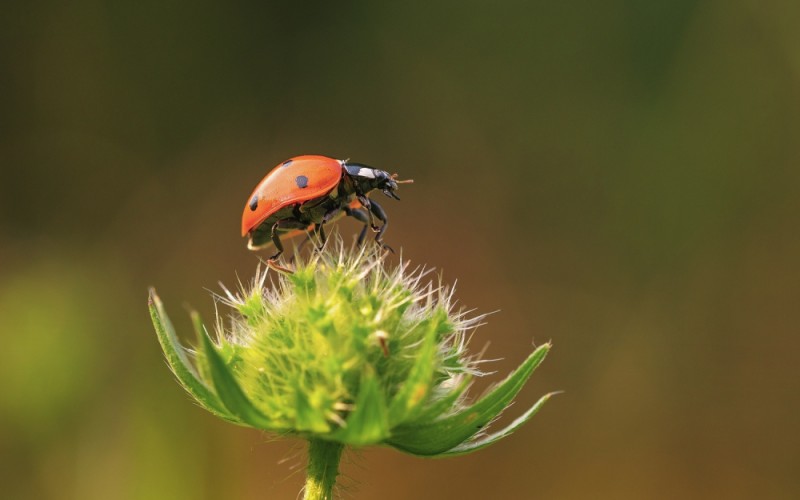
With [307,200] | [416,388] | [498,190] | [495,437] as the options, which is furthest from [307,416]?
[498,190]

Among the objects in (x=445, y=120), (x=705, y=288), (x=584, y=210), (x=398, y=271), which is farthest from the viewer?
(x=445, y=120)

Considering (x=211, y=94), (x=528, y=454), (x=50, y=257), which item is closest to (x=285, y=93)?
(x=211, y=94)

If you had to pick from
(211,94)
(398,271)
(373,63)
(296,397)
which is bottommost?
(296,397)

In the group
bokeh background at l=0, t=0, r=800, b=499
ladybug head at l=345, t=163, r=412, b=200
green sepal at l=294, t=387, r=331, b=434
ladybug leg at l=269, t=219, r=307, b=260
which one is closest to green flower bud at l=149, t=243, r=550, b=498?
green sepal at l=294, t=387, r=331, b=434

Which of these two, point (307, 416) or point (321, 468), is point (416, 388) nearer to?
point (307, 416)

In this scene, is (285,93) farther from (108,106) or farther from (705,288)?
(705,288)

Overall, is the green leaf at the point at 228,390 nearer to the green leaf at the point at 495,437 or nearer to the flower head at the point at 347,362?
the flower head at the point at 347,362
